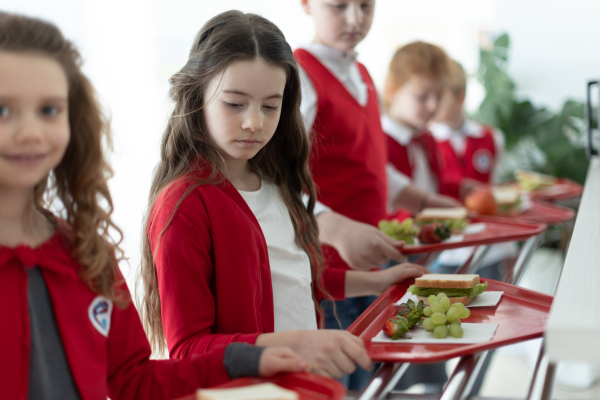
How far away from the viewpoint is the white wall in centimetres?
430

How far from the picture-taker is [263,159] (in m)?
1.42

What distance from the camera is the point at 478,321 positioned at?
Answer: 109 centimetres

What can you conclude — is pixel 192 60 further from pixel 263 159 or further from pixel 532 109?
pixel 532 109

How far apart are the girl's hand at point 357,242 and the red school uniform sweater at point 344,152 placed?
168 mm

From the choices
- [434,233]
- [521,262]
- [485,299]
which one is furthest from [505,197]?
[485,299]

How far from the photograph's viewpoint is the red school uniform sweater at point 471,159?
3.49m

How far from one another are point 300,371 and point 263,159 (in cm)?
65

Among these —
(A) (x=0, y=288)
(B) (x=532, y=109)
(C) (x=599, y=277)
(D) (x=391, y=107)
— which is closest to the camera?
(A) (x=0, y=288)

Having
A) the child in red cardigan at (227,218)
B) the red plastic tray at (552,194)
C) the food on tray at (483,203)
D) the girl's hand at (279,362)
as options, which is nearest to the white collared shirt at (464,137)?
the red plastic tray at (552,194)

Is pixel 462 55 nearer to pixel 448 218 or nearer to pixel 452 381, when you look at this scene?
pixel 448 218

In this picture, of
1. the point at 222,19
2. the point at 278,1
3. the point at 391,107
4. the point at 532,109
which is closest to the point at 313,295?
the point at 222,19

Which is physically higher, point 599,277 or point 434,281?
point 599,277

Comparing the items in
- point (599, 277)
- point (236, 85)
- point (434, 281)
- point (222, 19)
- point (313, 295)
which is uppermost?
point (222, 19)

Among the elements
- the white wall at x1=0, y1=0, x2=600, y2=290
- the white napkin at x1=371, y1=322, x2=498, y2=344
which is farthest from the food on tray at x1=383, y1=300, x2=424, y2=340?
the white wall at x1=0, y1=0, x2=600, y2=290
